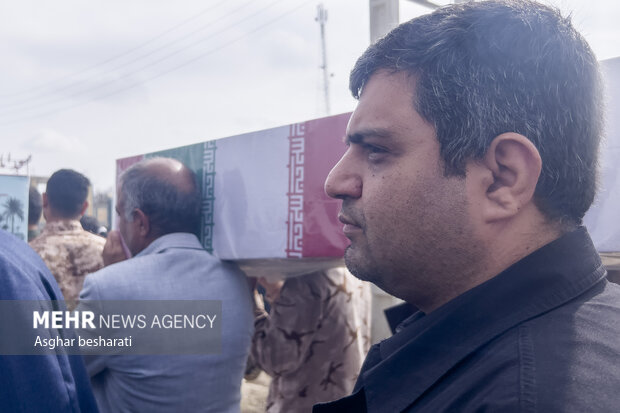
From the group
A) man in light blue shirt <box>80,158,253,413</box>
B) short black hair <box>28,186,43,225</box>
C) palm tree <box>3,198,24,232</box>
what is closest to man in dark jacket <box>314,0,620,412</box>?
man in light blue shirt <box>80,158,253,413</box>

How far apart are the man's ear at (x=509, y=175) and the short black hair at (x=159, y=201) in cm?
160

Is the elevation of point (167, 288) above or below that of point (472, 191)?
below

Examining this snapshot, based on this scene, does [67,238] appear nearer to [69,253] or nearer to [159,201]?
[69,253]

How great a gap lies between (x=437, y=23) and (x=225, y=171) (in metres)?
1.39

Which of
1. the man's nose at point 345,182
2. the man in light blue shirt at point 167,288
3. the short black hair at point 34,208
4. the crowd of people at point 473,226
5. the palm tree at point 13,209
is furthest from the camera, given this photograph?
the short black hair at point 34,208

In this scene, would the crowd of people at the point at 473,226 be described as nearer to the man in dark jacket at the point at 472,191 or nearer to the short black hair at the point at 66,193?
the man in dark jacket at the point at 472,191

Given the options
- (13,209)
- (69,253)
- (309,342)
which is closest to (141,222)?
(309,342)

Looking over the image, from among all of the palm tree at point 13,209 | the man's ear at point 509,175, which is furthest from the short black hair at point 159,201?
the palm tree at point 13,209

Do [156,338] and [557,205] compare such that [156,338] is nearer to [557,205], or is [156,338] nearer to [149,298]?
[149,298]

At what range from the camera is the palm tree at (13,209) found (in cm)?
388

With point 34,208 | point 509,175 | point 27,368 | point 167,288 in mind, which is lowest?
point 27,368

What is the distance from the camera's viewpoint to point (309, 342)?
2.39 meters

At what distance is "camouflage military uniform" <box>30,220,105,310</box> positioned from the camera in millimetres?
3217

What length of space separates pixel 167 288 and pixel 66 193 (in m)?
1.61
